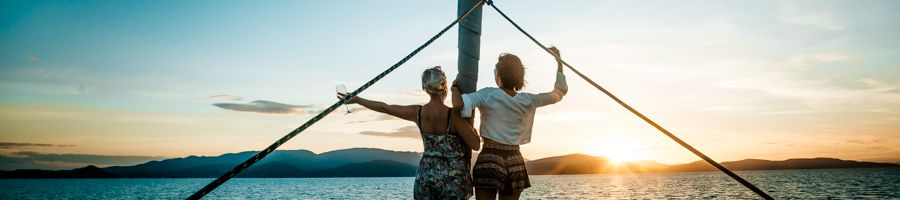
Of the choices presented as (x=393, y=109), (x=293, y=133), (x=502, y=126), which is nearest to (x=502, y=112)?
(x=502, y=126)

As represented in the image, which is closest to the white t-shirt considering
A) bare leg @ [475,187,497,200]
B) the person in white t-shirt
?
the person in white t-shirt

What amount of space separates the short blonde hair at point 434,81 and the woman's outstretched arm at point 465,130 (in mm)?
203

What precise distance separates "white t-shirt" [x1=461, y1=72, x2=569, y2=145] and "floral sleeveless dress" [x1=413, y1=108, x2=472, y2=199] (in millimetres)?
271

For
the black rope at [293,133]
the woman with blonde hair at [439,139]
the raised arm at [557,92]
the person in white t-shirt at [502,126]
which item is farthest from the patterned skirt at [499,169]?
the black rope at [293,133]

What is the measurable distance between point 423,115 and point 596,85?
1.40m

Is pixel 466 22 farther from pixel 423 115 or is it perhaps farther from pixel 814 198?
pixel 814 198

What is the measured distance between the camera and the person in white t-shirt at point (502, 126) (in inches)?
180

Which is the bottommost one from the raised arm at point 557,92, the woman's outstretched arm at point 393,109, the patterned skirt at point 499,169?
the patterned skirt at point 499,169

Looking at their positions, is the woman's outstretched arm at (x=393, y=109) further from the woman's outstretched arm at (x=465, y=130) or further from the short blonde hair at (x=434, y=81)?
the woman's outstretched arm at (x=465, y=130)

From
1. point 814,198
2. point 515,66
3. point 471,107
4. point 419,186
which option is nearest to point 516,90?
point 515,66

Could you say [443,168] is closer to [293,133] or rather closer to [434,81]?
[434,81]

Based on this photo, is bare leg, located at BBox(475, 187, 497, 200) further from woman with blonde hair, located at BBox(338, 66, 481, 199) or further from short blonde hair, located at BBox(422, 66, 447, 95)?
short blonde hair, located at BBox(422, 66, 447, 95)

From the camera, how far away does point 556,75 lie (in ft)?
16.7

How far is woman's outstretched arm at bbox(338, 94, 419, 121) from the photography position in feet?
14.6
